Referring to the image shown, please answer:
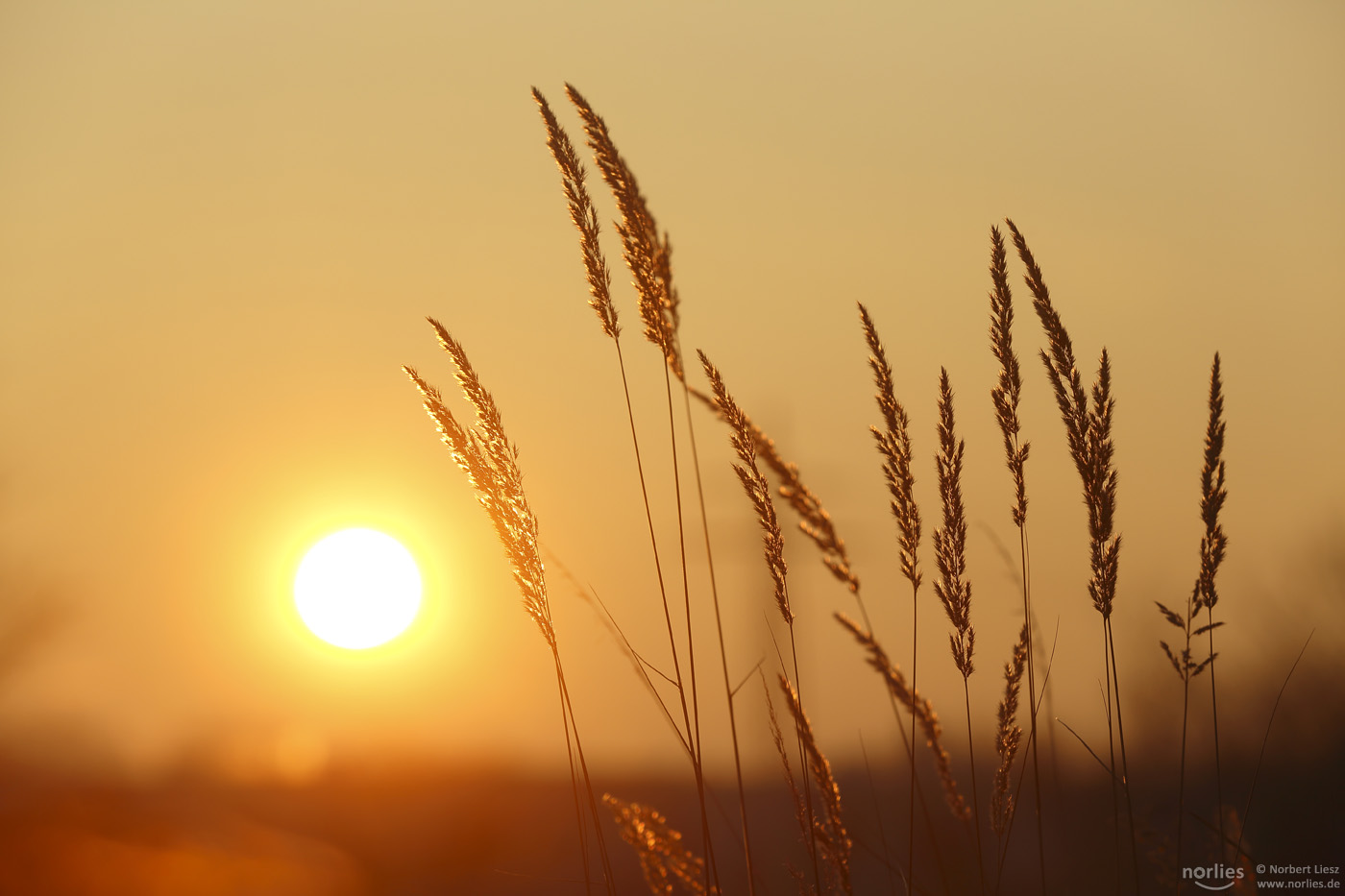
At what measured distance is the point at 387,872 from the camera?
20.8ft

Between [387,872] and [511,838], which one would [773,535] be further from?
[511,838]

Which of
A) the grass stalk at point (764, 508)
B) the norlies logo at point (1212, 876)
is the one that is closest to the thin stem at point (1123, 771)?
the norlies logo at point (1212, 876)

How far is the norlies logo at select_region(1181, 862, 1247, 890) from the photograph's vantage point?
6.42 feet

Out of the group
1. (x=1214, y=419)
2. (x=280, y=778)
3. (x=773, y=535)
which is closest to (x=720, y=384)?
(x=773, y=535)

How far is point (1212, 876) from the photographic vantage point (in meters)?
2.05

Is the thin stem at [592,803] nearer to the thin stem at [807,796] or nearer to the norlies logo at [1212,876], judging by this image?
the thin stem at [807,796]

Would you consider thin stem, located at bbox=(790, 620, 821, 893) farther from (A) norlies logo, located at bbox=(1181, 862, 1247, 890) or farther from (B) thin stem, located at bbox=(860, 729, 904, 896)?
(A) norlies logo, located at bbox=(1181, 862, 1247, 890)

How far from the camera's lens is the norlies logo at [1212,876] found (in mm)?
1955

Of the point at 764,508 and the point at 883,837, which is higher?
the point at 764,508

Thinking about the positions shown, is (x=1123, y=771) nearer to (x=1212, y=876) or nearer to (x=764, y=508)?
(x=1212, y=876)

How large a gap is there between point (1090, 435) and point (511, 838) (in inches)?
311

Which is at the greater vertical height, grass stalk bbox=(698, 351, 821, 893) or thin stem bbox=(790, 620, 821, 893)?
grass stalk bbox=(698, 351, 821, 893)

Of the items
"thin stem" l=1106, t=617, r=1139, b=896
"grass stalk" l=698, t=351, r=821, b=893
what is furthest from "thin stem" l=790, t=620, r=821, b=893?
"thin stem" l=1106, t=617, r=1139, b=896

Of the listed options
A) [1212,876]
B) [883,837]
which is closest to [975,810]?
[883,837]
